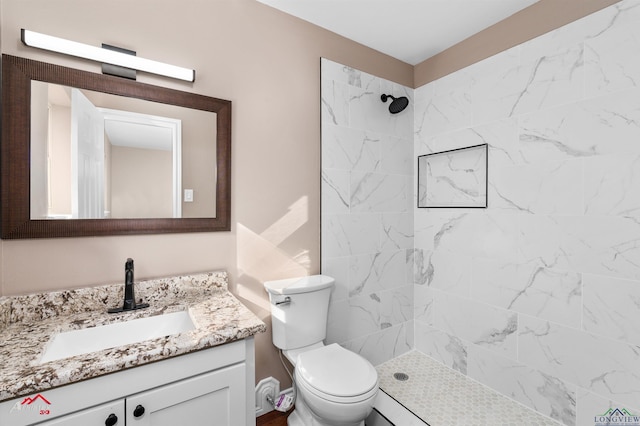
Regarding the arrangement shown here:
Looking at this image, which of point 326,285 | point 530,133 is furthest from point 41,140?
point 530,133

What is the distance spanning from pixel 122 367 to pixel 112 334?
0.40 m

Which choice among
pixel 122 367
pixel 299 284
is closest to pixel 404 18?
pixel 299 284

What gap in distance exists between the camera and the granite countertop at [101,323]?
0.85 meters

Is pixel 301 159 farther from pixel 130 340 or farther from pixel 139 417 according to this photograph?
pixel 139 417

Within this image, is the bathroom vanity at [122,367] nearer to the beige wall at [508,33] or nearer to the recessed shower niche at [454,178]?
the recessed shower niche at [454,178]

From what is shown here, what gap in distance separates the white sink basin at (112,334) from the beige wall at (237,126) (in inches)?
10.6

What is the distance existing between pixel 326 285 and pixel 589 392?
1525 mm

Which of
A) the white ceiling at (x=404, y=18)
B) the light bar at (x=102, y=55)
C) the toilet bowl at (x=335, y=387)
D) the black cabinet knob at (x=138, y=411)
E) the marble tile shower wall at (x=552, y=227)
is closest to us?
the black cabinet knob at (x=138, y=411)

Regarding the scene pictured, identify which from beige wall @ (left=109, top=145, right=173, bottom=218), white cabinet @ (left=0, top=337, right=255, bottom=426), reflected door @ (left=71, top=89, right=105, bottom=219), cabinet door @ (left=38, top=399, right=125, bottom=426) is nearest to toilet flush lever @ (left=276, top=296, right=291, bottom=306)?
white cabinet @ (left=0, top=337, right=255, bottom=426)

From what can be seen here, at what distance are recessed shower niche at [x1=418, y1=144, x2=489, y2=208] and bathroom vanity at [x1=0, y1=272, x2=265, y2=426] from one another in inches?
72.6

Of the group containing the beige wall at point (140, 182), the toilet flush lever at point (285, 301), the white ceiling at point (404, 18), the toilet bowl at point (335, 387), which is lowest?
the toilet bowl at point (335, 387)

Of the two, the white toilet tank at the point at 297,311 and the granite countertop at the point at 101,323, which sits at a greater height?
the granite countertop at the point at 101,323

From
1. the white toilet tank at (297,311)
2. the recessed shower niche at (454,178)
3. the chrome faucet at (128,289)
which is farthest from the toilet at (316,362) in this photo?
the recessed shower niche at (454,178)

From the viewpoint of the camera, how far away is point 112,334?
1.24 metres
